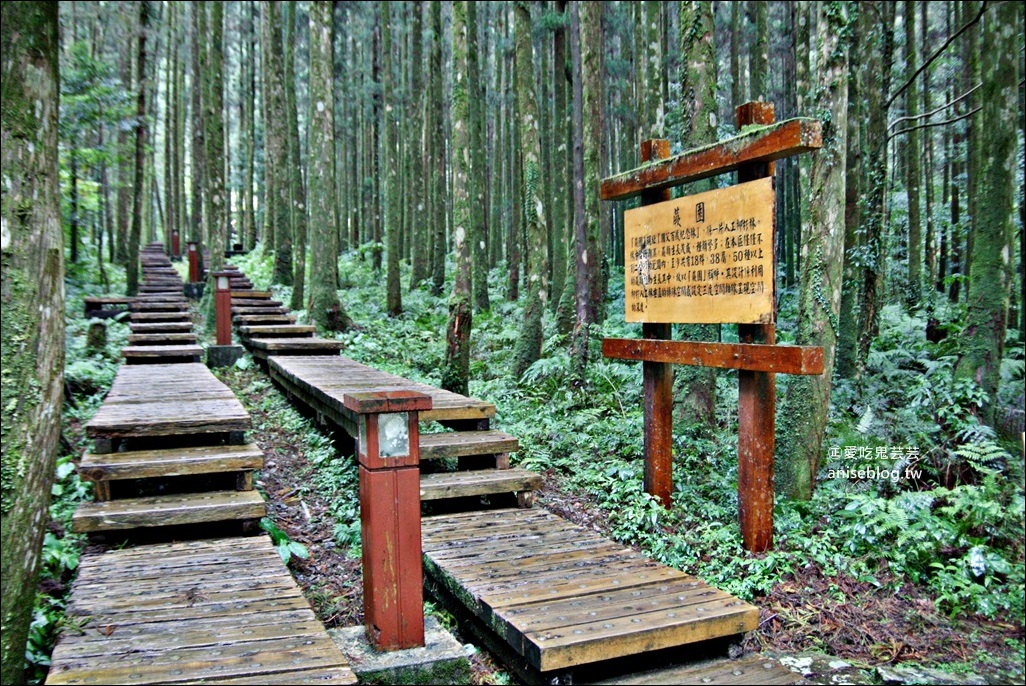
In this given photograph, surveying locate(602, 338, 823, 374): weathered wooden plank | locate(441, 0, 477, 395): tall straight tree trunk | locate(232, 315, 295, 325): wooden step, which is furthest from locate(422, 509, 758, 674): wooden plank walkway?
locate(232, 315, 295, 325): wooden step

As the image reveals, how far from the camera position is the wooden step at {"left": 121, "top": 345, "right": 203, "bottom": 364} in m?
9.41

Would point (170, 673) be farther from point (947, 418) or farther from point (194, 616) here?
point (947, 418)

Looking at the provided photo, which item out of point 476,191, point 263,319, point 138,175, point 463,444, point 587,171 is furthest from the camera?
point 476,191

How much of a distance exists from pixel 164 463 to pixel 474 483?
2.36 metres

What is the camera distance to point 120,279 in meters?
21.4

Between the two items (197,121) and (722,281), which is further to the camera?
(197,121)

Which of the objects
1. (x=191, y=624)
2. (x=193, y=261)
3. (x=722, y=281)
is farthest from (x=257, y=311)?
(x=191, y=624)

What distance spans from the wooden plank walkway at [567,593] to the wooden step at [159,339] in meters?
7.20

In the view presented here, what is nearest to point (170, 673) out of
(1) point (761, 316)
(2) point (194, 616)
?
(2) point (194, 616)

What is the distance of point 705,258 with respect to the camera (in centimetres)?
563

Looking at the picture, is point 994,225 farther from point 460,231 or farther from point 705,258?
point 460,231

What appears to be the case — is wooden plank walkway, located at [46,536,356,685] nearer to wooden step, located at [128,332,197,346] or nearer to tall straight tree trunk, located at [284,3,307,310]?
wooden step, located at [128,332,197,346]

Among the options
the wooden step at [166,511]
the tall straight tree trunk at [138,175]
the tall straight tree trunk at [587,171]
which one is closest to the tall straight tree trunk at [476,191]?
the tall straight tree trunk at [587,171]

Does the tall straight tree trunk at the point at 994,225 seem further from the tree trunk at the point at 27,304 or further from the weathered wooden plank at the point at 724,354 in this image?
the tree trunk at the point at 27,304
